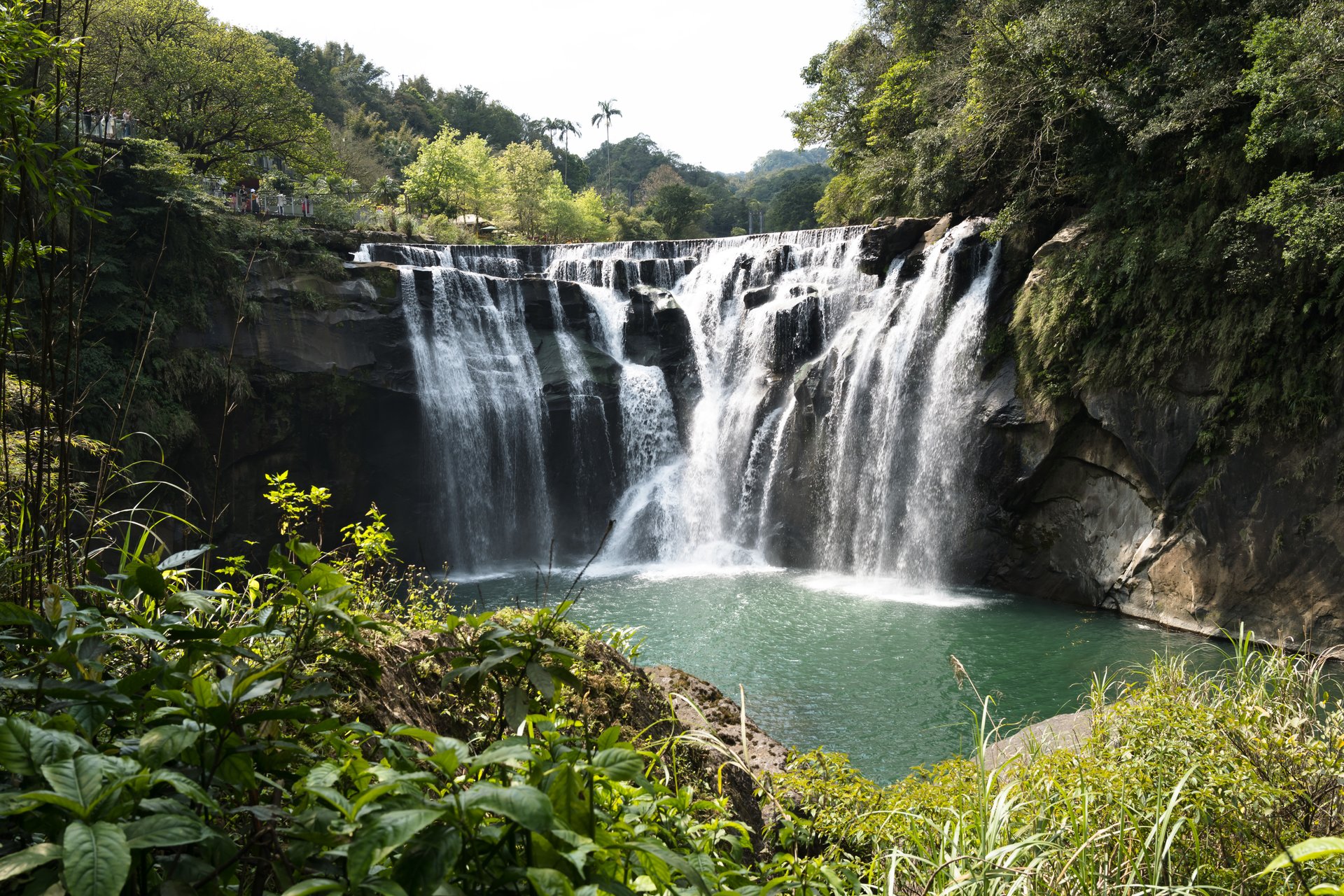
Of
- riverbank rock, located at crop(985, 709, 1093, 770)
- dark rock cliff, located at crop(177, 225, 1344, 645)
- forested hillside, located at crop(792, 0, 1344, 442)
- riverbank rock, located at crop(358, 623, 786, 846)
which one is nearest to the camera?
riverbank rock, located at crop(358, 623, 786, 846)

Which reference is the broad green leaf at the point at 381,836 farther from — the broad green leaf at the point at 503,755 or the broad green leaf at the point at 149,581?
the broad green leaf at the point at 149,581

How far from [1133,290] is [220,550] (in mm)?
16531

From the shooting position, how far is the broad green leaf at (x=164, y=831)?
39.3 inches

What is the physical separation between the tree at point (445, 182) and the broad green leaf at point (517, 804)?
34395mm

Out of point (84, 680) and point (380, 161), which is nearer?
point (84, 680)

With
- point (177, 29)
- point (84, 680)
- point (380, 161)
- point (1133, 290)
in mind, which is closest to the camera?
point (84, 680)

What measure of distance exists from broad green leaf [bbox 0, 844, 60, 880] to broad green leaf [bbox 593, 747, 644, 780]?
2.34 ft

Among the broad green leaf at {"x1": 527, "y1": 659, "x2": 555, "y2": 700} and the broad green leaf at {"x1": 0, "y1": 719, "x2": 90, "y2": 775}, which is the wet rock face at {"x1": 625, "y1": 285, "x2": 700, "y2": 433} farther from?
the broad green leaf at {"x1": 0, "y1": 719, "x2": 90, "y2": 775}

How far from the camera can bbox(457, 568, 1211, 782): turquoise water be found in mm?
7984

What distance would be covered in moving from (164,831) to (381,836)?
0.31 metres

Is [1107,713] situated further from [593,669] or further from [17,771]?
[17,771]

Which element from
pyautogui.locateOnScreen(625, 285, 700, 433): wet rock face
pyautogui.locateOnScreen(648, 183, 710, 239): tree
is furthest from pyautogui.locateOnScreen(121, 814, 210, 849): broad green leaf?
pyautogui.locateOnScreen(648, 183, 710, 239): tree

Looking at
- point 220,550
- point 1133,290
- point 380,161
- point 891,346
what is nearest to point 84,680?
point 1133,290

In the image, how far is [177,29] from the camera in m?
20.3
